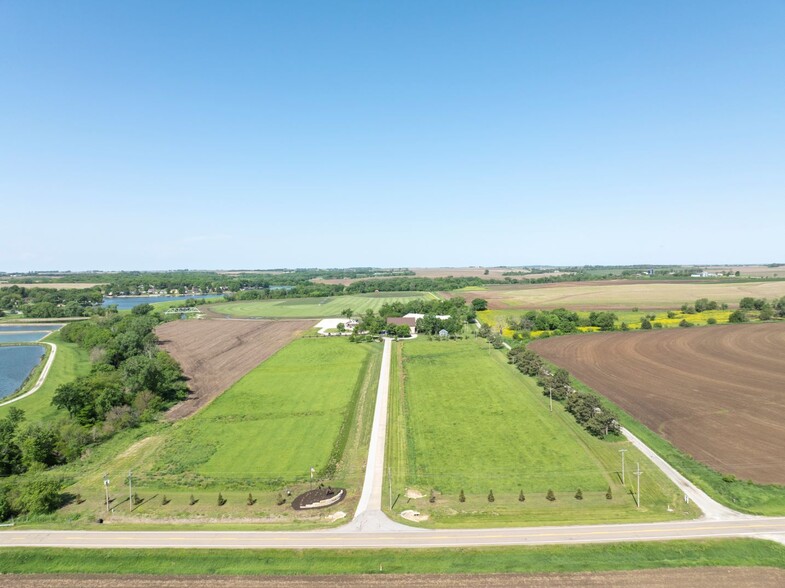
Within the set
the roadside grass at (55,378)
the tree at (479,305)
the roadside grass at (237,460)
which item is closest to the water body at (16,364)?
the roadside grass at (55,378)

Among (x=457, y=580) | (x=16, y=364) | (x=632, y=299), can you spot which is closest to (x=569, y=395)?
(x=457, y=580)

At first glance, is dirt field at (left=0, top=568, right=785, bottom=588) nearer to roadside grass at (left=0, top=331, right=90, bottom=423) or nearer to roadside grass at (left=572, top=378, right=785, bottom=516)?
roadside grass at (left=572, top=378, right=785, bottom=516)

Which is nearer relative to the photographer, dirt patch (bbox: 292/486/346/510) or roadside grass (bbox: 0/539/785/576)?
roadside grass (bbox: 0/539/785/576)

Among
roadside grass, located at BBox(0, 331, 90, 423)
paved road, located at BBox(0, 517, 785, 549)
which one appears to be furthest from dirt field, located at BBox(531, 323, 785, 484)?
roadside grass, located at BBox(0, 331, 90, 423)

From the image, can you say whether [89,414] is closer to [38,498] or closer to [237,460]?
[38,498]

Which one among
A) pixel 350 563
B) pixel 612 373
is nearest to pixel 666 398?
pixel 612 373
